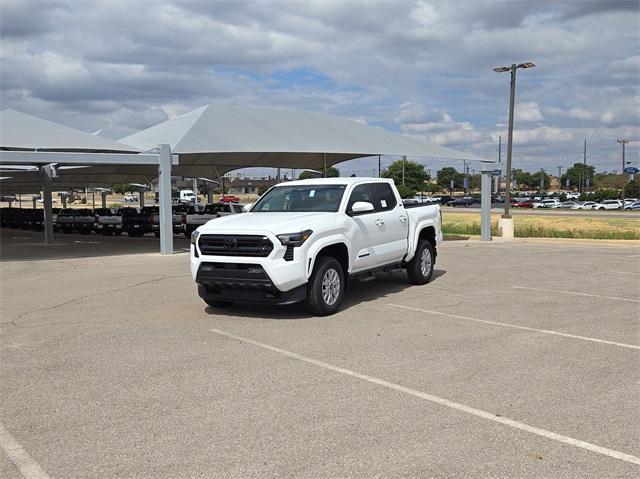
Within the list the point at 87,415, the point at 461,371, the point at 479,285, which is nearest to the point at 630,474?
the point at 461,371

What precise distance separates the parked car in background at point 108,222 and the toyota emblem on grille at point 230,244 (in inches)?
956

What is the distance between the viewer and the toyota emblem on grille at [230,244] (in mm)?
8422

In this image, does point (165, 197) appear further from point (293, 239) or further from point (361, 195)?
point (293, 239)

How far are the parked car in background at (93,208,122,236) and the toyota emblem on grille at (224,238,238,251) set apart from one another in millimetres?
24275

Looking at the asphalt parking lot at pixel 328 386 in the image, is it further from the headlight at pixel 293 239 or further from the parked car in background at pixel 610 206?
the parked car in background at pixel 610 206

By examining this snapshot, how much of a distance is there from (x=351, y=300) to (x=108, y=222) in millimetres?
24566

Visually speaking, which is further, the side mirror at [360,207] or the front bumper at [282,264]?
the side mirror at [360,207]

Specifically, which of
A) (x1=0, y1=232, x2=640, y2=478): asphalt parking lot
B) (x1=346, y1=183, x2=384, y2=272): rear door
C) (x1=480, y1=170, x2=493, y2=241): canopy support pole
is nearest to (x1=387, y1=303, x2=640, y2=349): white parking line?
(x1=0, y1=232, x2=640, y2=478): asphalt parking lot

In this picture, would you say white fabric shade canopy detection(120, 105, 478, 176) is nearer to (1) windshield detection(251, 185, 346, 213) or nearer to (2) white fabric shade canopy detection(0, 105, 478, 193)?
(2) white fabric shade canopy detection(0, 105, 478, 193)

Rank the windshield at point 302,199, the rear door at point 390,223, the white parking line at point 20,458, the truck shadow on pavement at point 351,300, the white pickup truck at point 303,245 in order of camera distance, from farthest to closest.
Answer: the rear door at point 390,223 → the windshield at point 302,199 → the truck shadow on pavement at point 351,300 → the white pickup truck at point 303,245 → the white parking line at point 20,458

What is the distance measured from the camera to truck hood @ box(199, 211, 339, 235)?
8.27 metres

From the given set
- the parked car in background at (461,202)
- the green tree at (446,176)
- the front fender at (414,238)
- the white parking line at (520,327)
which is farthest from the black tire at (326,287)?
the green tree at (446,176)

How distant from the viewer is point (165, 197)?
61.6 feet

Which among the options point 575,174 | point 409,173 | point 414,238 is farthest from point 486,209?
point 575,174
